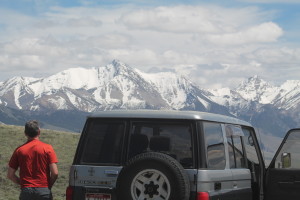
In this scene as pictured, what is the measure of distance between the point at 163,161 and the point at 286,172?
2585mm

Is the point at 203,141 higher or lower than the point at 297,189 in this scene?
higher

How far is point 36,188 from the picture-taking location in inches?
374

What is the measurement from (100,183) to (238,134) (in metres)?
2.75

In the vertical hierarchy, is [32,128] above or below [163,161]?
above

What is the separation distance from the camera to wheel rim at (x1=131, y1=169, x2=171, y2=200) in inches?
336

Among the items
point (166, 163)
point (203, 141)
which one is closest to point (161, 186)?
point (166, 163)

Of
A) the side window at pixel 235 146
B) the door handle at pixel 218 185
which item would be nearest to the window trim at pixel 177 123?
the door handle at pixel 218 185

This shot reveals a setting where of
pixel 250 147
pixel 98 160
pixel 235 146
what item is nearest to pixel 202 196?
pixel 98 160

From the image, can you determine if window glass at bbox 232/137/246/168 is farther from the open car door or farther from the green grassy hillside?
the green grassy hillside

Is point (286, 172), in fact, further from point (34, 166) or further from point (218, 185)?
point (34, 166)

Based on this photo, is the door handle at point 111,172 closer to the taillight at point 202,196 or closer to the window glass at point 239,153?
the taillight at point 202,196

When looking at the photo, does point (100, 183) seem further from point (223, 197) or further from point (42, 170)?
point (223, 197)

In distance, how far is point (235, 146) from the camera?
1038 centimetres

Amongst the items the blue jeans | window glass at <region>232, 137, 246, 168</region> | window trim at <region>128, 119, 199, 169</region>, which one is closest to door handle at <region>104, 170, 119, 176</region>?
window trim at <region>128, 119, 199, 169</region>
